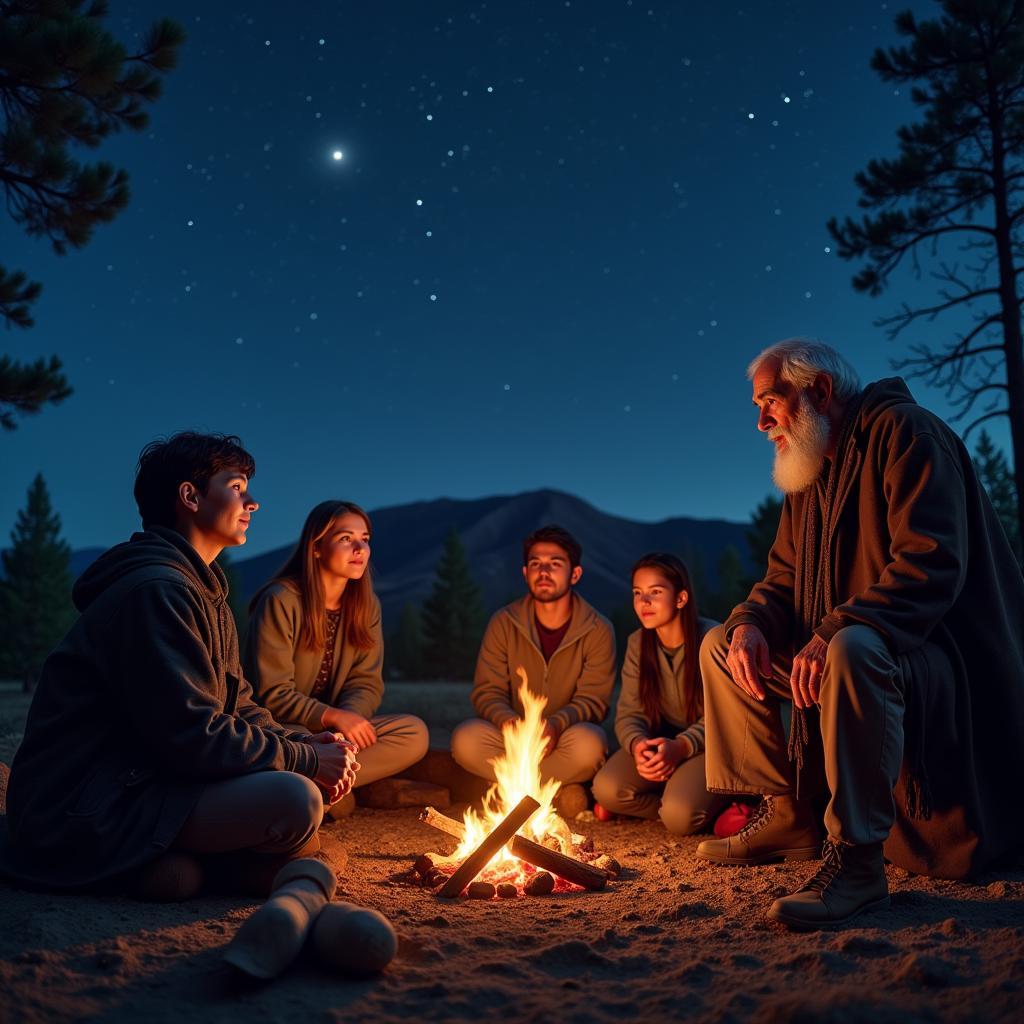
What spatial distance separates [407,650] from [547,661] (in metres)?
40.5

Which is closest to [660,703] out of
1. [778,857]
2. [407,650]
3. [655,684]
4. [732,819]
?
[655,684]

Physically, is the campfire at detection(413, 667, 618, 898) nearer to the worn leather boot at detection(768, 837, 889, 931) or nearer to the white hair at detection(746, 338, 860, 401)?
the worn leather boot at detection(768, 837, 889, 931)

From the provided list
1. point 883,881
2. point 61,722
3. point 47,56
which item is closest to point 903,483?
point 883,881

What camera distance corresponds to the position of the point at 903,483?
3.39m

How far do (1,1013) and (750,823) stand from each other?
118 inches

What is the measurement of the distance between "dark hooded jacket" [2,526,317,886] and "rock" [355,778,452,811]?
8.22ft

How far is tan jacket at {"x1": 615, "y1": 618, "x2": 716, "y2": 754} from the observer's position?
5262 mm

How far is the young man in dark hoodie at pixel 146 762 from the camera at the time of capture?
9.98ft

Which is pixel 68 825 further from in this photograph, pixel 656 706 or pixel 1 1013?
pixel 656 706

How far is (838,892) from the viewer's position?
2930 mm

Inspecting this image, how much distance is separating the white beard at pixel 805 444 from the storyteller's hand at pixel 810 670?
34.9 inches

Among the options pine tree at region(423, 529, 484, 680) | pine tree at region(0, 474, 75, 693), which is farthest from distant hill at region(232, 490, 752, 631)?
pine tree at region(0, 474, 75, 693)

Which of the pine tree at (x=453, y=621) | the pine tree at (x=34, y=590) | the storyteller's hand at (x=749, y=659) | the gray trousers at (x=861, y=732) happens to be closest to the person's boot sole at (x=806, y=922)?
the gray trousers at (x=861, y=732)

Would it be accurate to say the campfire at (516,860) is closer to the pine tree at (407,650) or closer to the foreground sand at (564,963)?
the foreground sand at (564,963)
